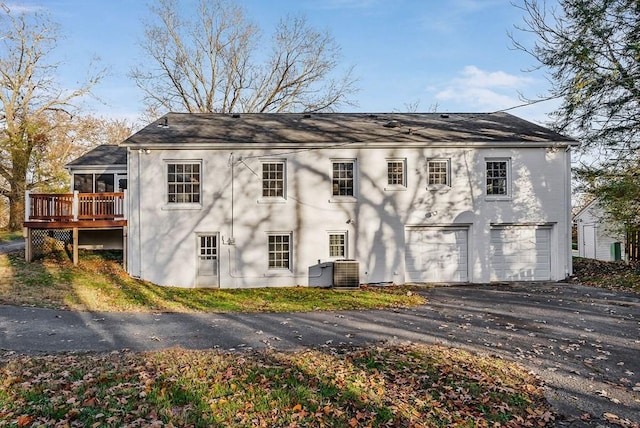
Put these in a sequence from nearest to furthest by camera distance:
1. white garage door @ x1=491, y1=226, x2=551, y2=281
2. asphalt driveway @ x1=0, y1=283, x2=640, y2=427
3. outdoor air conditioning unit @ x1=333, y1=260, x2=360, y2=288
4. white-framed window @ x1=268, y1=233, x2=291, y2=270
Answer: asphalt driveway @ x1=0, y1=283, x2=640, y2=427 → outdoor air conditioning unit @ x1=333, y1=260, x2=360, y2=288 → white-framed window @ x1=268, y1=233, x2=291, y2=270 → white garage door @ x1=491, y1=226, x2=551, y2=281

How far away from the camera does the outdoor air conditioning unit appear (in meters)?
14.2

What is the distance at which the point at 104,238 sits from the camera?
58.7 feet

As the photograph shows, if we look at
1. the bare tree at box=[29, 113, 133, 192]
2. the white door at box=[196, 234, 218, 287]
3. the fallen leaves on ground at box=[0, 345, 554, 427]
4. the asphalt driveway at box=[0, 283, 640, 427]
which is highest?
the bare tree at box=[29, 113, 133, 192]

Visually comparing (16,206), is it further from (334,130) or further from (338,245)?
(338,245)

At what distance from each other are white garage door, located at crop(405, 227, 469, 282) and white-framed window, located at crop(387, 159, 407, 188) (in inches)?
74.0

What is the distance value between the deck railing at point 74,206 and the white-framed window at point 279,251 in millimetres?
5660

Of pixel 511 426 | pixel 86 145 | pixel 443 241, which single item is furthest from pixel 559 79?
pixel 86 145

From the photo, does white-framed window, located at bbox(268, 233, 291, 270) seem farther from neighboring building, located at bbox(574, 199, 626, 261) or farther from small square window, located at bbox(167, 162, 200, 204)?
neighboring building, located at bbox(574, 199, 626, 261)

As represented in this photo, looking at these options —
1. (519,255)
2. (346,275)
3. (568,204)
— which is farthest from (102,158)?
(568,204)

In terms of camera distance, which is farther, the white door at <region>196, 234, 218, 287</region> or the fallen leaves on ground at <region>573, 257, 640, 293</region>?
the white door at <region>196, 234, 218, 287</region>

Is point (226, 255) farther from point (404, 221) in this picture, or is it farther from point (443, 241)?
point (443, 241)

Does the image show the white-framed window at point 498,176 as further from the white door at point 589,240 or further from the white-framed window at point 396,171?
the white door at point 589,240

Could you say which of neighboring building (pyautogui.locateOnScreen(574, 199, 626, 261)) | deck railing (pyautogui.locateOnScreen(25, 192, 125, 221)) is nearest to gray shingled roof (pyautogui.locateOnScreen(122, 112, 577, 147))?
deck railing (pyautogui.locateOnScreen(25, 192, 125, 221))

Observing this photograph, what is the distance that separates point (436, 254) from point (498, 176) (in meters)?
3.88
